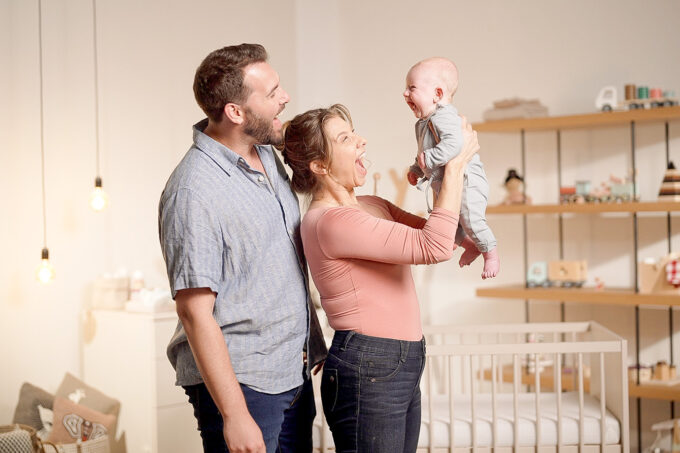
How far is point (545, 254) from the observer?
12.2 feet

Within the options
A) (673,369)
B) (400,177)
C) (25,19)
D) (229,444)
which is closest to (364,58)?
(400,177)

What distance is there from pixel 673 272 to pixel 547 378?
72cm

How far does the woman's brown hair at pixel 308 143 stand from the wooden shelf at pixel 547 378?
1.97m

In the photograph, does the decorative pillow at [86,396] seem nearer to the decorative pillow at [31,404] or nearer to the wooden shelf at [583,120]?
the decorative pillow at [31,404]

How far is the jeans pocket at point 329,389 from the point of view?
4.91 feet

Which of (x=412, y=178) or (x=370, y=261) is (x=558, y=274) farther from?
(x=370, y=261)

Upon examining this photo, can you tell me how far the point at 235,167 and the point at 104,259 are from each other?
2279 millimetres

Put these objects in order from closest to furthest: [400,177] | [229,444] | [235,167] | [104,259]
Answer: [229,444]
[235,167]
[104,259]
[400,177]

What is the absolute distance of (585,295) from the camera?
330 cm

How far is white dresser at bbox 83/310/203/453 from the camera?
3.17 meters

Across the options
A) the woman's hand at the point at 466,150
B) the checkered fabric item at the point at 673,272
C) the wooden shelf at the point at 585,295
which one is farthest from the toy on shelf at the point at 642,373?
the woman's hand at the point at 466,150

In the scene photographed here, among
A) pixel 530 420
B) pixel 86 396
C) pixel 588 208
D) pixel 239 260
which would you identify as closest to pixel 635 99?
pixel 588 208


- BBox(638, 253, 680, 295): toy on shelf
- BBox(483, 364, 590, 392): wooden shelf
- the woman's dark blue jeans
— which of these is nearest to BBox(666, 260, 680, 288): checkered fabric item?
BBox(638, 253, 680, 295): toy on shelf

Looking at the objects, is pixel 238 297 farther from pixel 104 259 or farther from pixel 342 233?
pixel 104 259
